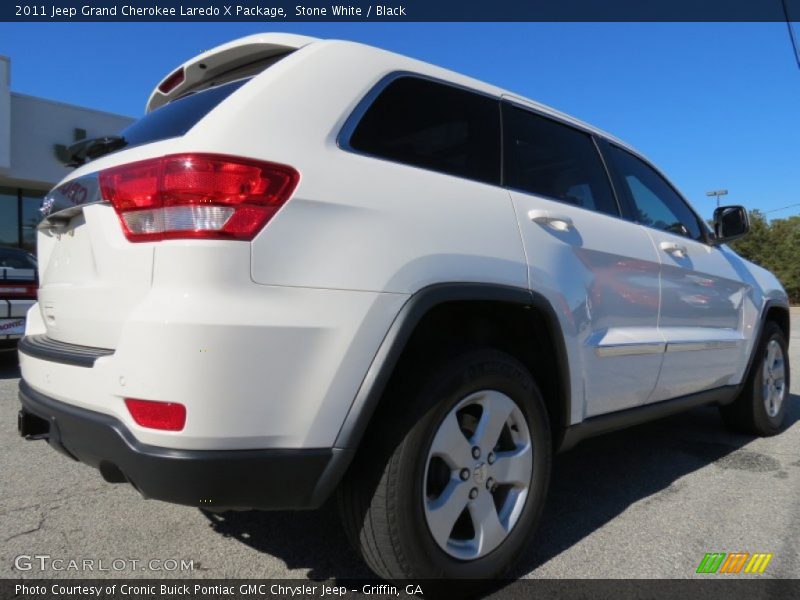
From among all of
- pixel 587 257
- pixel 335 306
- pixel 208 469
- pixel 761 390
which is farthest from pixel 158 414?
pixel 761 390

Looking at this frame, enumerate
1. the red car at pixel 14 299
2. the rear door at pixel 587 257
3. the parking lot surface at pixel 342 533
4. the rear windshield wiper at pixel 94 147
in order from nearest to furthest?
the rear windshield wiper at pixel 94 147, the parking lot surface at pixel 342 533, the rear door at pixel 587 257, the red car at pixel 14 299

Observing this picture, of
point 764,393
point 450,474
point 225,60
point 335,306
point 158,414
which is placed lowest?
point 764,393

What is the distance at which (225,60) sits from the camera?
229cm

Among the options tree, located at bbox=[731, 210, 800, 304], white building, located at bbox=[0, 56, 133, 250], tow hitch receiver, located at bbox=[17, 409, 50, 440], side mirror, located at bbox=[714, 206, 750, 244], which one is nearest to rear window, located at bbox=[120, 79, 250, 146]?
tow hitch receiver, located at bbox=[17, 409, 50, 440]

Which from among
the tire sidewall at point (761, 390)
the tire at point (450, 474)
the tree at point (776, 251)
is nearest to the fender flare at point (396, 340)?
the tire at point (450, 474)

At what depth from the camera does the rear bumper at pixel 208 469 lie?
5.32 ft

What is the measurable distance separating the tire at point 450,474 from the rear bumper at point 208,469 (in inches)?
6.6

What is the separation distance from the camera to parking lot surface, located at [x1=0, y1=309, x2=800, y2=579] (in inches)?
92.0

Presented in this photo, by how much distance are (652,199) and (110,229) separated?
2948 mm

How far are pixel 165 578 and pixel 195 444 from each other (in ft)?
2.99

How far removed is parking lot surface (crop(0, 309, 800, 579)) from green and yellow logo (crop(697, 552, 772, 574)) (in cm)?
4

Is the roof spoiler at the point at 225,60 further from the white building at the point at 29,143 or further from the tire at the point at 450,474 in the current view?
the white building at the point at 29,143

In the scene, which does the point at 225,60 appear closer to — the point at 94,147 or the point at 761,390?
the point at 94,147

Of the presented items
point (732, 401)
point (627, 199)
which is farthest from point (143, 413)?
point (732, 401)
